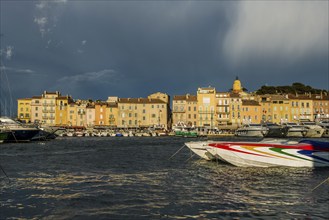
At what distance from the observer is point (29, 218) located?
11.9 meters

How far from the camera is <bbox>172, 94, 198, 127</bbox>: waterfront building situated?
127 meters

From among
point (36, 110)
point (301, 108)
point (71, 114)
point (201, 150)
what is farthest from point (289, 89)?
point (201, 150)

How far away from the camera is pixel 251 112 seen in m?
126

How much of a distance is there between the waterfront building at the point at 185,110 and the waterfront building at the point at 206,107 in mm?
1837

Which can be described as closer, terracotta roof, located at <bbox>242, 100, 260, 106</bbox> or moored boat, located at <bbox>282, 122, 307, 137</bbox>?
moored boat, located at <bbox>282, 122, 307, 137</bbox>

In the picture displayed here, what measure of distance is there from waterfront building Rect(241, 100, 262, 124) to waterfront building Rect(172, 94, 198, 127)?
1586 centimetres

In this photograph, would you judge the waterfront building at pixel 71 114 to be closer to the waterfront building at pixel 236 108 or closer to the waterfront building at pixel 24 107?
the waterfront building at pixel 24 107

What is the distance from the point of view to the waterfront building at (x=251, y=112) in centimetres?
12531

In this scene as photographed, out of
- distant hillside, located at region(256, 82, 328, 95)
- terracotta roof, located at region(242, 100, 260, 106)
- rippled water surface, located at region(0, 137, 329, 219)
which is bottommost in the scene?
rippled water surface, located at region(0, 137, 329, 219)

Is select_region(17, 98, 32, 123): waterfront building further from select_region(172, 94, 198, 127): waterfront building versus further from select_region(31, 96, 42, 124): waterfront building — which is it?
select_region(172, 94, 198, 127): waterfront building

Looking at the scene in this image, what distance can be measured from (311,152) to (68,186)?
15.7m

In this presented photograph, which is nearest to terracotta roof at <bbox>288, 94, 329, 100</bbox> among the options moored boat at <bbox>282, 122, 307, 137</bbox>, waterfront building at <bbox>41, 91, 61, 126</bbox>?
moored boat at <bbox>282, 122, 307, 137</bbox>

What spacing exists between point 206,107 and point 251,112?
597 inches

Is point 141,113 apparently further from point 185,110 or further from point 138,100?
point 185,110
